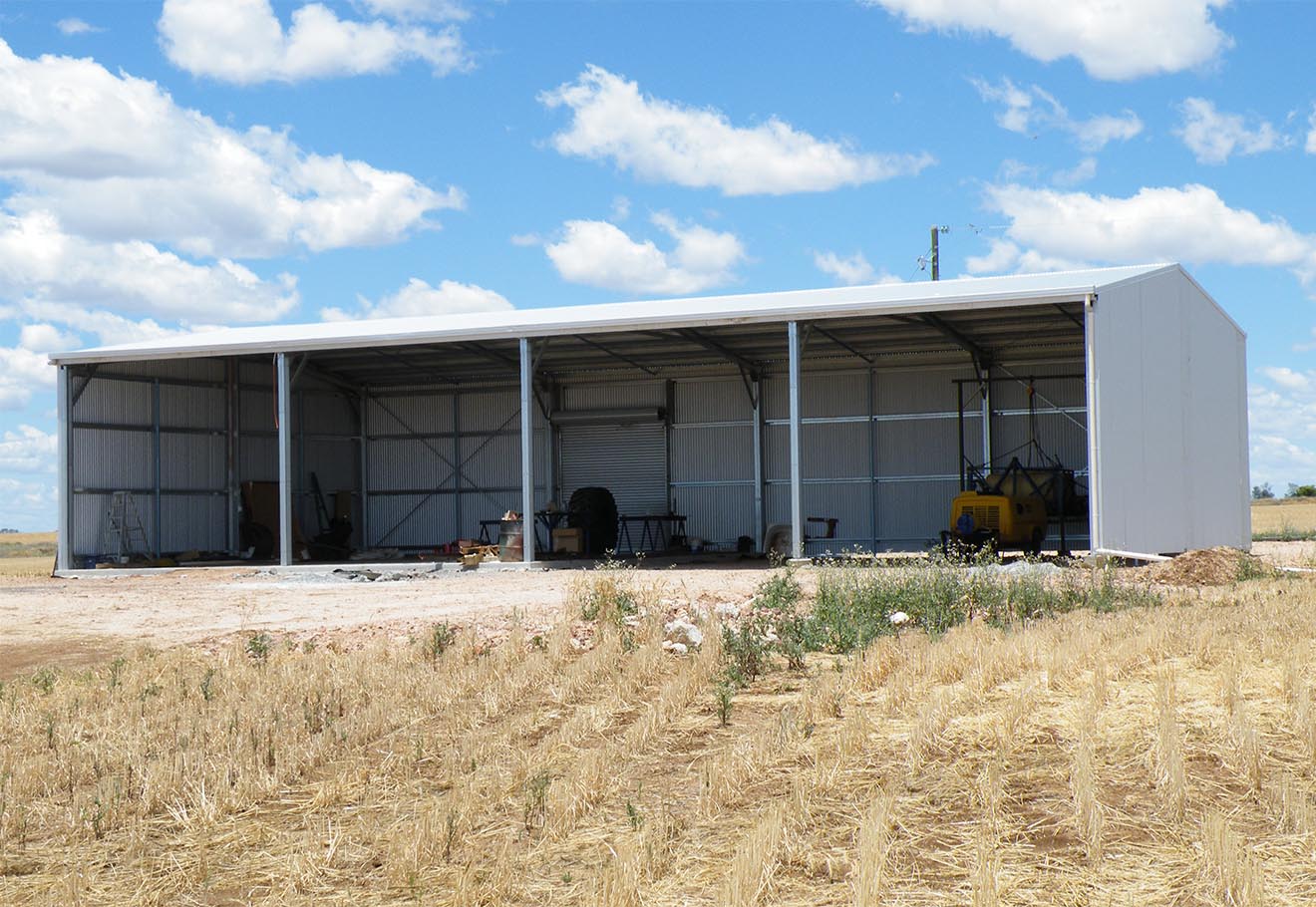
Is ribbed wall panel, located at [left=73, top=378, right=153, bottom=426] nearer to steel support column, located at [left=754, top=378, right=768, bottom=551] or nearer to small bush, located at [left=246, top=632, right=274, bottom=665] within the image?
steel support column, located at [left=754, top=378, right=768, bottom=551]

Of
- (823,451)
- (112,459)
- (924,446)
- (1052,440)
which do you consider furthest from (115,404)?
(1052,440)

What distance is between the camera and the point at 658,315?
26.0m

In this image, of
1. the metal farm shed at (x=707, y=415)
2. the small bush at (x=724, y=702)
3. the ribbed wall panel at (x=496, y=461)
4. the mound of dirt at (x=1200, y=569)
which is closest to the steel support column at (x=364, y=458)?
the metal farm shed at (x=707, y=415)

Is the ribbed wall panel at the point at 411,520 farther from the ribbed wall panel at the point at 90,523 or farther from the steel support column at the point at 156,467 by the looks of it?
the ribbed wall panel at the point at 90,523

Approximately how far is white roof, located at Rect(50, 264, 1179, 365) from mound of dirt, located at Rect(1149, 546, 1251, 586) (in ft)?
15.7

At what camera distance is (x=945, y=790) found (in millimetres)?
7137

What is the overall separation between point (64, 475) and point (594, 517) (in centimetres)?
1114

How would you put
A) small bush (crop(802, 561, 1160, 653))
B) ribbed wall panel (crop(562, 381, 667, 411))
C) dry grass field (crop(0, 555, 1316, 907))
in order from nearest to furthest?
dry grass field (crop(0, 555, 1316, 907))
small bush (crop(802, 561, 1160, 653))
ribbed wall panel (crop(562, 381, 667, 411))

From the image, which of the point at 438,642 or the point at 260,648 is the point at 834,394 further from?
the point at 260,648

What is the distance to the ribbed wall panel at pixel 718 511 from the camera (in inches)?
1286

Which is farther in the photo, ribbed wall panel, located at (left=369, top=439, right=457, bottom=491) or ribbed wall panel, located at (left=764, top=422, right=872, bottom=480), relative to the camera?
ribbed wall panel, located at (left=369, top=439, right=457, bottom=491)

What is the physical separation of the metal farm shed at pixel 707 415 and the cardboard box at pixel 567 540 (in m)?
2.69

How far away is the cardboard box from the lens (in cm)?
3020

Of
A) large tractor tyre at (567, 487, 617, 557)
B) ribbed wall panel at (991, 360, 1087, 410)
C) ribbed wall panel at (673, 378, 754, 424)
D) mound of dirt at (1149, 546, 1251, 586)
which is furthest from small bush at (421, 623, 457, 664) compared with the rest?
ribbed wall panel at (673, 378, 754, 424)
